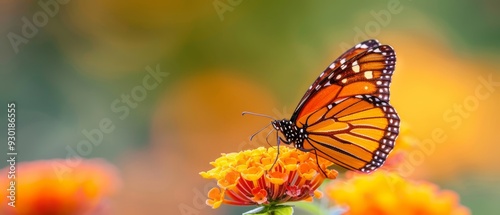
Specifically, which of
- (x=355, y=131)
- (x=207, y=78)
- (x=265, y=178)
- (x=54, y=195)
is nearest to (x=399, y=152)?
(x=355, y=131)

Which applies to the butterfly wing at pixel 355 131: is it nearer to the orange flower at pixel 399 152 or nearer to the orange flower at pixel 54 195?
the orange flower at pixel 399 152

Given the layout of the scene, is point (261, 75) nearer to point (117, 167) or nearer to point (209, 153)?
point (209, 153)

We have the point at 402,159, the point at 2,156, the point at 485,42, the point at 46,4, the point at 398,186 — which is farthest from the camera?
the point at 485,42

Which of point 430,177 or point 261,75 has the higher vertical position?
point 261,75

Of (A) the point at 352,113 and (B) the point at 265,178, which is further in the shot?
(A) the point at 352,113

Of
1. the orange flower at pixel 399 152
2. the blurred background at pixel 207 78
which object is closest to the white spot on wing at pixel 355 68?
the orange flower at pixel 399 152

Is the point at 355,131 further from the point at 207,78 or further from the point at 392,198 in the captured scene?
the point at 207,78

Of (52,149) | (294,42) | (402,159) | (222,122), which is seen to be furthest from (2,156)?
(402,159)
